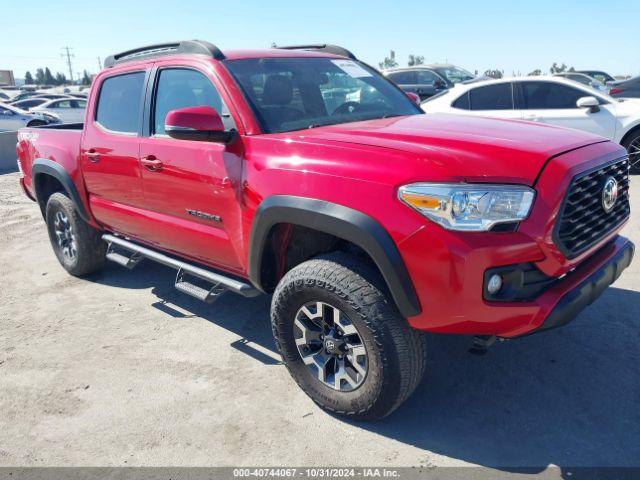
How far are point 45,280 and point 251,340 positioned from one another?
105 inches

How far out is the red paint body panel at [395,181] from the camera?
2.32 m

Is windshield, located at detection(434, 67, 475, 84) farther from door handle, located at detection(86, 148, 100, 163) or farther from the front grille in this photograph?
the front grille

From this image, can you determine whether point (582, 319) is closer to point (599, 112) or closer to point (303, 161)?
point (303, 161)

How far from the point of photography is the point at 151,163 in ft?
12.1

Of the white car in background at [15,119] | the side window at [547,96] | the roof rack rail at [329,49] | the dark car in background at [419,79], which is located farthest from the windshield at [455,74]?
the roof rack rail at [329,49]

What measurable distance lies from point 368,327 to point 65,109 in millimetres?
20034

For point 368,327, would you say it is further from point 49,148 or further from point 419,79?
point 419,79

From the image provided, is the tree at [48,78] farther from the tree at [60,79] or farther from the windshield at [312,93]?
the windshield at [312,93]

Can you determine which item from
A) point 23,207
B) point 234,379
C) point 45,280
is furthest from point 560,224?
point 23,207

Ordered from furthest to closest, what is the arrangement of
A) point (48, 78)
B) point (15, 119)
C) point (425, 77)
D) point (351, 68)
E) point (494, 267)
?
1. point (48, 78)
2. point (15, 119)
3. point (425, 77)
4. point (351, 68)
5. point (494, 267)

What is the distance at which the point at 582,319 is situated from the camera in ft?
12.5

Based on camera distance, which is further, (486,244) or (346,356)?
(346,356)

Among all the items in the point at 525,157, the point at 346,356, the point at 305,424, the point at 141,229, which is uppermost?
the point at 525,157

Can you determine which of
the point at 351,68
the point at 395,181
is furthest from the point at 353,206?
the point at 351,68
